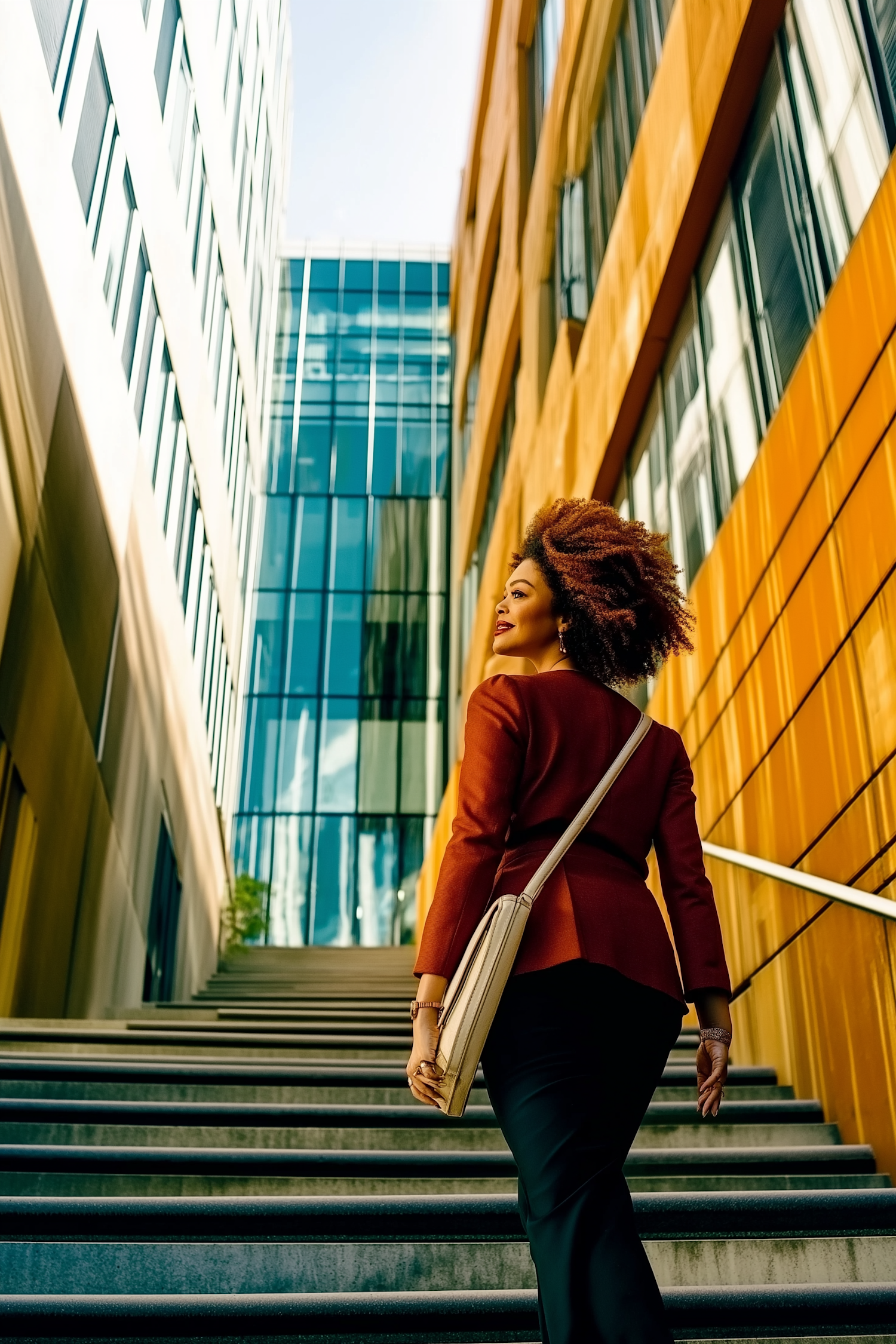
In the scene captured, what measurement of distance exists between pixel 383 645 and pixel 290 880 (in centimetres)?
552

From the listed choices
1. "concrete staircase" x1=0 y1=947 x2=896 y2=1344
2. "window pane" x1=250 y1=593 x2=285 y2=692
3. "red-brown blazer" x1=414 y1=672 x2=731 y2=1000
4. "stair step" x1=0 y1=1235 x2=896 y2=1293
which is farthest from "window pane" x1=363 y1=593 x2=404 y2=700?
"red-brown blazer" x1=414 y1=672 x2=731 y2=1000

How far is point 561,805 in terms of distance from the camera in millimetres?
2139

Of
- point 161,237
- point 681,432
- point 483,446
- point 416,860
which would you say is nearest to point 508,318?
point 483,446

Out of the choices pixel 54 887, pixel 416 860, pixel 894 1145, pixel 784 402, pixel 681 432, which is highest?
pixel 416 860

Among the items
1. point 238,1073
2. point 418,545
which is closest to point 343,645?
point 418,545

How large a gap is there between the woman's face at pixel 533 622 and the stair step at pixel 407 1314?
153cm

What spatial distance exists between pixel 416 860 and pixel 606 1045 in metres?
23.5

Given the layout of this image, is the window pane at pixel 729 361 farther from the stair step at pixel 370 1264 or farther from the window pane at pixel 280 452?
the window pane at pixel 280 452

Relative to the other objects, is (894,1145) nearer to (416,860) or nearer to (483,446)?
(483,446)

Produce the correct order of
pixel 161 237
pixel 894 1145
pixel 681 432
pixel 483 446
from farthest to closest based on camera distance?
pixel 483 446 → pixel 161 237 → pixel 681 432 → pixel 894 1145

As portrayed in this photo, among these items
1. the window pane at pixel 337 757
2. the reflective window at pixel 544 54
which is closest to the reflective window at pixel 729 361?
the reflective window at pixel 544 54

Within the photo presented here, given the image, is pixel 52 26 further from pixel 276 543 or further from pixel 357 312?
pixel 357 312

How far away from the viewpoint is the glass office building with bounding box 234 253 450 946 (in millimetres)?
25297

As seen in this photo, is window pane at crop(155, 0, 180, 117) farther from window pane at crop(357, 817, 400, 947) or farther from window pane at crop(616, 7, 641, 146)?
window pane at crop(357, 817, 400, 947)
